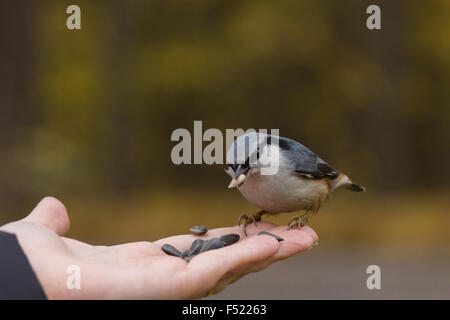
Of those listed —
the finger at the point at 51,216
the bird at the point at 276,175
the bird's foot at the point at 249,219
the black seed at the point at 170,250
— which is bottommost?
the black seed at the point at 170,250

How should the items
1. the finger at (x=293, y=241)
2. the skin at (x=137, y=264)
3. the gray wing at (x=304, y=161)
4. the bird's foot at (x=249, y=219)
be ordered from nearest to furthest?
the skin at (x=137, y=264), the finger at (x=293, y=241), the gray wing at (x=304, y=161), the bird's foot at (x=249, y=219)

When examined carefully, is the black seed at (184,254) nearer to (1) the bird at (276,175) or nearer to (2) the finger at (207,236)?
(2) the finger at (207,236)

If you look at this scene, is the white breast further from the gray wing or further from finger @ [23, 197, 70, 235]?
finger @ [23, 197, 70, 235]

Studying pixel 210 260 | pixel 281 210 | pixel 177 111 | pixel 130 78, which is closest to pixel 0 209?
pixel 130 78

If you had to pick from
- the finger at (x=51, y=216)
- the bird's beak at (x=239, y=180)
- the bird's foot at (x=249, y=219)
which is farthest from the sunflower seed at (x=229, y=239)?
the finger at (x=51, y=216)

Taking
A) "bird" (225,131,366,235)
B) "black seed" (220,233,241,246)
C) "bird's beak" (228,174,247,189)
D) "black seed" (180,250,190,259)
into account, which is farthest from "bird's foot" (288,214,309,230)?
"black seed" (180,250,190,259)
